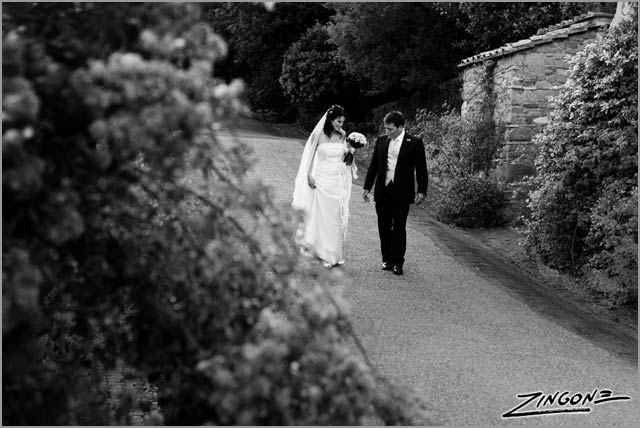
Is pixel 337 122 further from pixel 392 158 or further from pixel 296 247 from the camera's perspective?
pixel 296 247

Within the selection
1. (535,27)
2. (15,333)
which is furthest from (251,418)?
(535,27)

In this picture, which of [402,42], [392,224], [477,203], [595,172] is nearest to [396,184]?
[392,224]

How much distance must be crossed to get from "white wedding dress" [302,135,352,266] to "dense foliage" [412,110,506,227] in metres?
4.59

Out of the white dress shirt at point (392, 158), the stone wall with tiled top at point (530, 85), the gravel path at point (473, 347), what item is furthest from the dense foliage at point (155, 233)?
the stone wall with tiled top at point (530, 85)

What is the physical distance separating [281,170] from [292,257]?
1705 cm

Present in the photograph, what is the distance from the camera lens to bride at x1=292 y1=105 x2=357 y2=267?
10.4 m

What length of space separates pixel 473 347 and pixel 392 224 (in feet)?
11.3

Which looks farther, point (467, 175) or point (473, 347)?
point (467, 175)

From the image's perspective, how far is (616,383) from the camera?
657 centimetres

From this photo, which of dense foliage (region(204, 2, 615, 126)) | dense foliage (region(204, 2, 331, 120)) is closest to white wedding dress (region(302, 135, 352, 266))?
dense foliage (region(204, 2, 615, 126))

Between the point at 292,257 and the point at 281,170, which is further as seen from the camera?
the point at 281,170

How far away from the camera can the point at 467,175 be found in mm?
14867

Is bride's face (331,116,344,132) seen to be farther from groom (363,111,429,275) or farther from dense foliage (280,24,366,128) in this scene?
dense foliage (280,24,366,128)

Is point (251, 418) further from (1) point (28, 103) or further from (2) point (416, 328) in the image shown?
(2) point (416, 328)
